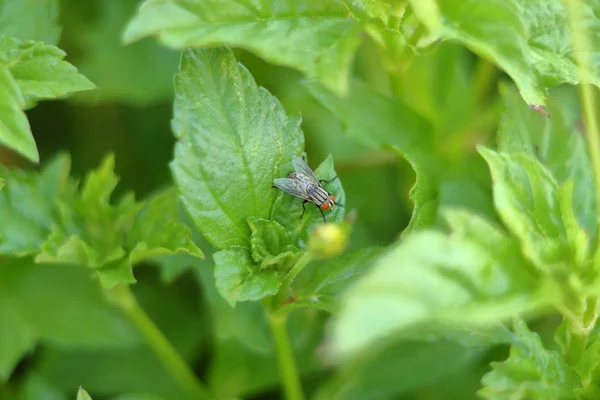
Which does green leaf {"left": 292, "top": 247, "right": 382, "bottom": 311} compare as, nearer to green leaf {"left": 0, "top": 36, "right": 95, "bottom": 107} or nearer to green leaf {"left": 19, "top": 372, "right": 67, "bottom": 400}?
green leaf {"left": 0, "top": 36, "right": 95, "bottom": 107}

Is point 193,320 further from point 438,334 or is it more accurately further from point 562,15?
point 562,15

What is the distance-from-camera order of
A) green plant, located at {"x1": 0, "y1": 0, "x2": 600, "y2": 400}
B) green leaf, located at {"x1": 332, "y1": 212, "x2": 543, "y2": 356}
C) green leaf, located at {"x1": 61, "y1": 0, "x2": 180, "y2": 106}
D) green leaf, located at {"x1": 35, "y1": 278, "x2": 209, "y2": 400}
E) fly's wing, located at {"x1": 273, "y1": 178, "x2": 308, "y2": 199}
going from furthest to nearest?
green leaf, located at {"x1": 61, "y1": 0, "x2": 180, "y2": 106}
green leaf, located at {"x1": 35, "y1": 278, "x2": 209, "y2": 400}
fly's wing, located at {"x1": 273, "y1": 178, "x2": 308, "y2": 199}
green plant, located at {"x1": 0, "y1": 0, "x2": 600, "y2": 400}
green leaf, located at {"x1": 332, "y1": 212, "x2": 543, "y2": 356}

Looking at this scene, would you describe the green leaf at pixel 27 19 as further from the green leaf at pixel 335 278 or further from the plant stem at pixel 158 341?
the green leaf at pixel 335 278

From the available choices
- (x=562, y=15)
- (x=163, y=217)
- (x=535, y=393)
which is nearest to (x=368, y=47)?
(x=562, y=15)

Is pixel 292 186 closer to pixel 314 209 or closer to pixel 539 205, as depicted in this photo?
pixel 314 209

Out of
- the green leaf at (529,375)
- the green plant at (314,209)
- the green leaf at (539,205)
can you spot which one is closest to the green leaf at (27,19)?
the green plant at (314,209)

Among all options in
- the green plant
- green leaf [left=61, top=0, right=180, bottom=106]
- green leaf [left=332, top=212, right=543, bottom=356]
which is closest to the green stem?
the green plant
